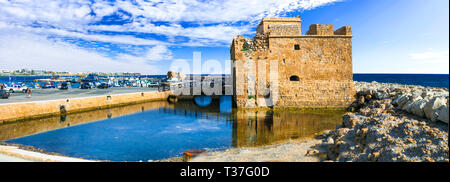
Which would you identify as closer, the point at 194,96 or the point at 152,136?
the point at 152,136

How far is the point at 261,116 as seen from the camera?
47.7 feet

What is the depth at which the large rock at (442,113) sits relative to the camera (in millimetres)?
5935

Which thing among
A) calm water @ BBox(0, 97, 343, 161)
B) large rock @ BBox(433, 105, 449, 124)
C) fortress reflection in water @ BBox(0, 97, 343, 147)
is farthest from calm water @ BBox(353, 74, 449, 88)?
large rock @ BBox(433, 105, 449, 124)

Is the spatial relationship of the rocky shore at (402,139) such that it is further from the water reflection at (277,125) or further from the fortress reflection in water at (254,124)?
the fortress reflection in water at (254,124)

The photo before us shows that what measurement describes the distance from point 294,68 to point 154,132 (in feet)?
35.2

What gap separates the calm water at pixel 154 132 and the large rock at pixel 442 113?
438 cm

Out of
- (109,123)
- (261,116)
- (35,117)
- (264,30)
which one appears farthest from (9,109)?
(264,30)

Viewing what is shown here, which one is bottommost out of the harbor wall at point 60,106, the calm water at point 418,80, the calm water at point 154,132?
the calm water at point 154,132

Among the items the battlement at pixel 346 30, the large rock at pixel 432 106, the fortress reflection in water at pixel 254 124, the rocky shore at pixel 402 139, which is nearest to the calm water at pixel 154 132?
the fortress reflection in water at pixel 254 124

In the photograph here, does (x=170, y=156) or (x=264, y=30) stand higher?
(x=264, y=30)

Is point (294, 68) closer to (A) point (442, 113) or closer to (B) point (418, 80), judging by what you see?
(A) point (442, 113)
